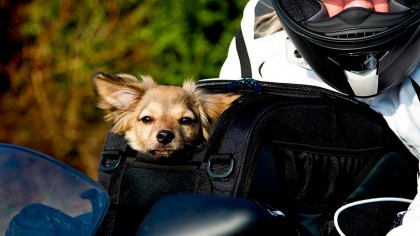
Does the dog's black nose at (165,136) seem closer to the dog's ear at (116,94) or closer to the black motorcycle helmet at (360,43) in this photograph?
the dog's ear at (116,94)

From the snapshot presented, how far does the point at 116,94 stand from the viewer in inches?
131

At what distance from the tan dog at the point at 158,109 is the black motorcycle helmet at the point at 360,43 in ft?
2.09

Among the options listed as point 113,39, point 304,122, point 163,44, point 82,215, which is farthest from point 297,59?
point 113,39

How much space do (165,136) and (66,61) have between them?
142 inches

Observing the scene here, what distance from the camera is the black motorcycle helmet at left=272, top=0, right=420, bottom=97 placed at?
7.57ft

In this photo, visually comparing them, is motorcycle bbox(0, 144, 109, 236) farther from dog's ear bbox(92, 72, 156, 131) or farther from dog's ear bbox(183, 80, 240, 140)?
dog's ear bbox(92, 72, 156, 131)

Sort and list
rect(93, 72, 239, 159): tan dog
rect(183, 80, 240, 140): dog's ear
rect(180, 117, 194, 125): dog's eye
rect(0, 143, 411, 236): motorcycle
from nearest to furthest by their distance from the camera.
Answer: rect(0, 143, 411, 236): motorcycle < rect(183, 80, 240, 140): dog's ear < rect(93, 72, 239, 159): tan dog < rect(180, 117, 194, 125): dog's eye

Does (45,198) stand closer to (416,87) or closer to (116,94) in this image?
(416,87)

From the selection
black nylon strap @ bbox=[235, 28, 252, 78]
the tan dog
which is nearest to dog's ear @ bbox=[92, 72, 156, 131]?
the tan dog

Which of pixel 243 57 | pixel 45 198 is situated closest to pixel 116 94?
pixel 243 57

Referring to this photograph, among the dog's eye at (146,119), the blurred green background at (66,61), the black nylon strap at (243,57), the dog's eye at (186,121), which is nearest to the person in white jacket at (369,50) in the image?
the black nylon strap at (243,57)

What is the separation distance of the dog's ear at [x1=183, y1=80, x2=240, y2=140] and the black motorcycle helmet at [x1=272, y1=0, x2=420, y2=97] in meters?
0.51

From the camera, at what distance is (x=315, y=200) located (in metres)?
2.25

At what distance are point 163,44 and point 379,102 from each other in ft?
11.0
